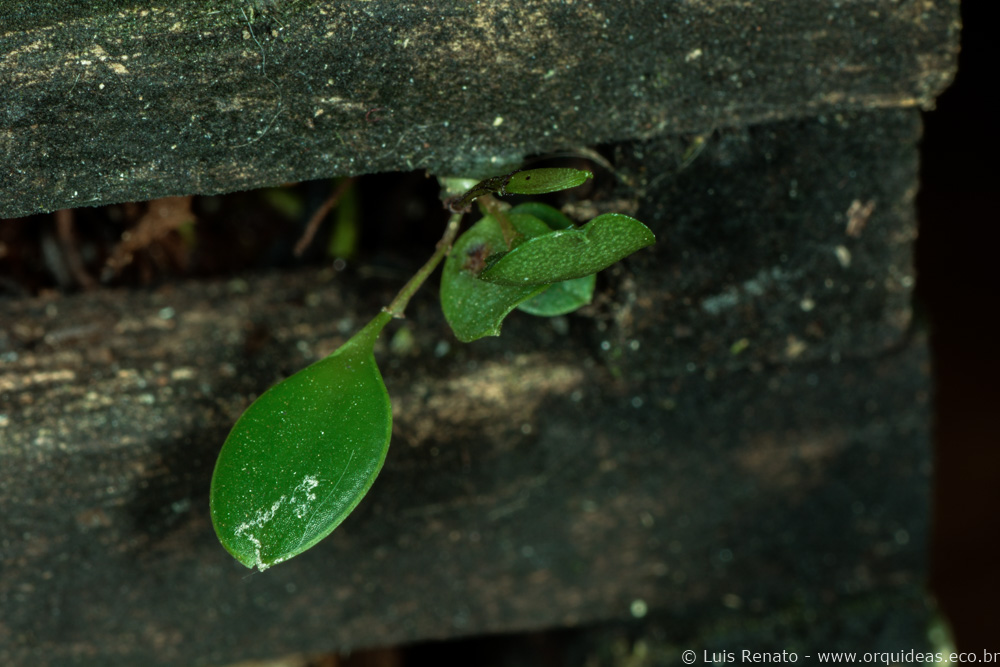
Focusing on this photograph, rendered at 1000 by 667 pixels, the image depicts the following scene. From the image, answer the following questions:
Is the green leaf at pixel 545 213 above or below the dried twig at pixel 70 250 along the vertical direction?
above

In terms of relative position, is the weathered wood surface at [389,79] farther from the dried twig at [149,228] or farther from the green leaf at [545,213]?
the dried twig at [149,228]

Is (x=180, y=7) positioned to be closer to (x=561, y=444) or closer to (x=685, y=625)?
(x=561, y=444)

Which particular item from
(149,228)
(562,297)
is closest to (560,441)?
(562,297)

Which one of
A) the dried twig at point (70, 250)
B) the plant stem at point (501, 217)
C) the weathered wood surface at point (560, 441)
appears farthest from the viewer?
the dried twig at point (70, 250)

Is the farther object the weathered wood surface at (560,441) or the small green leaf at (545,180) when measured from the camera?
the weathered wood surface at (560,441)

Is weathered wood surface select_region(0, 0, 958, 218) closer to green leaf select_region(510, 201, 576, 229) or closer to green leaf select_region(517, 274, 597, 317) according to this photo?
green leaf select_region(510, 201, 576, 229)

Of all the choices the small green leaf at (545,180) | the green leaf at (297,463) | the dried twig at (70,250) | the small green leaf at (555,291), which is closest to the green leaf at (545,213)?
the small green leaf at (555,291)

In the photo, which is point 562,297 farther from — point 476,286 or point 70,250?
point 70,250

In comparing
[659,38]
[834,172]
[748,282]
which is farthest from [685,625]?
[659,38]
